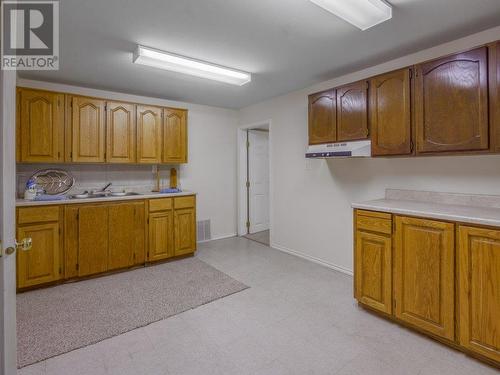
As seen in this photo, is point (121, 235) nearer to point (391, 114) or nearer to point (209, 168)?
point (209, 168)

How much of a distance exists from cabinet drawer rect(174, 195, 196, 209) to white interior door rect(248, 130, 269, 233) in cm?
148

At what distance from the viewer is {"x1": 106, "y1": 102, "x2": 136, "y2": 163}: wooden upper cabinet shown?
11.4ft

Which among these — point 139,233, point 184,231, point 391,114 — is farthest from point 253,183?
Result: point 391,114

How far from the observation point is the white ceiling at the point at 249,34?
6.32 ft

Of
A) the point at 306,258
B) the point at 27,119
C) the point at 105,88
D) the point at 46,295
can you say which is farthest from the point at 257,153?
the point at 46,295

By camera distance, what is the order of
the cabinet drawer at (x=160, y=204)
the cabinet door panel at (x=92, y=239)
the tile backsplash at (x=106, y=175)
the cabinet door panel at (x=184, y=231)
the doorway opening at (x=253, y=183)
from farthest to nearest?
1. the doorway opening at (x=253, y=183)
2. the cabinet door panel at (x=184, y=231)
3. the cabinet drawer at (x=160, y=204)
4. the tile backsplash at (x=106, y=175)
5. the cabinet door panel at (x=92, y=239)

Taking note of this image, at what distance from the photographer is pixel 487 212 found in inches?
78.5

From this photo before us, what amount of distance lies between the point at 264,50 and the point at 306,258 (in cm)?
273

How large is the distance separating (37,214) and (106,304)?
122 centimetres

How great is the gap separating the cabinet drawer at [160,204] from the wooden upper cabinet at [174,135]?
1.94ft

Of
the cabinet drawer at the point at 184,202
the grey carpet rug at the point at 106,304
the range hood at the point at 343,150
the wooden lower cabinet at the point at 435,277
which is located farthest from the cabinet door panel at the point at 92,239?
the wooden lower cabinet at the point at 435,277

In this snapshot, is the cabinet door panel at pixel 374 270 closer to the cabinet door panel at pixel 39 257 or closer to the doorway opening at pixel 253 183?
the doorway opening at pixel 253 183

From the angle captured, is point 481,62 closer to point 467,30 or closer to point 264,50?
point 467,30

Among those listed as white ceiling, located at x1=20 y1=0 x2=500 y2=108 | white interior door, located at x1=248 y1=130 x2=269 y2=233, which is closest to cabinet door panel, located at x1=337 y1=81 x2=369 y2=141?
white ceiling, located at x1=20 y1=0 x2=500 y2=108
